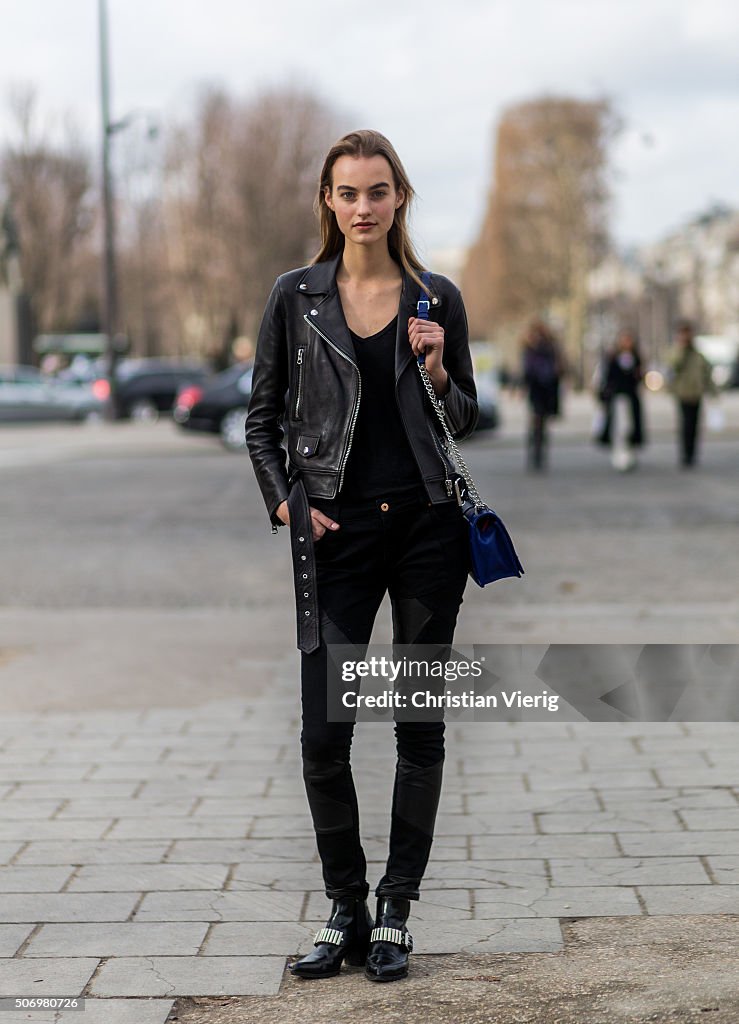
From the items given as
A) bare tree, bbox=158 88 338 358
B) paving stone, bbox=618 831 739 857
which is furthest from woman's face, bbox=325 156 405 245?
bare tree, bbox=158 88 338 358

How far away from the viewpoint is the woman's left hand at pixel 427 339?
3.46 m

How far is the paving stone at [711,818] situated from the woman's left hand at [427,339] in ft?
6.17

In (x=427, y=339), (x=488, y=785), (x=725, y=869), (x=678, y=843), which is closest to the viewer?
(x=427, y=339)

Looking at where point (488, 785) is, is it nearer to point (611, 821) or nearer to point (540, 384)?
point (611, 821)

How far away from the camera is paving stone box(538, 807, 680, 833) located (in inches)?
185

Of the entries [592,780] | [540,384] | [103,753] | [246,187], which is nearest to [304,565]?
[592,780]

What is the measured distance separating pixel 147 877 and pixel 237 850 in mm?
318

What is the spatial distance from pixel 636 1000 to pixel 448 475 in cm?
115

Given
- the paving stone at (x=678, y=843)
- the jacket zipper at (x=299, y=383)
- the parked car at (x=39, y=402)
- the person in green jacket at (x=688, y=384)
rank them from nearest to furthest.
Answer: the jacket zipper at (x=299, y=383)
the paving stone at (x=678, y=843)
the person in green jacket at (x=688, y=384)
the parked car at (x=39, y=402)

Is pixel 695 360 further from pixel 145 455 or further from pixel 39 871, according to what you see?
pixel 39 871

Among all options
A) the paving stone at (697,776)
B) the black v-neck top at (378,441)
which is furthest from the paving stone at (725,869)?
the black v-neck top at (378,441)

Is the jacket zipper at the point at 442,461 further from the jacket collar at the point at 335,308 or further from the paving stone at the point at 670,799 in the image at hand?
the paving stone at the point at 670,799

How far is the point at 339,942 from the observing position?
141 inches

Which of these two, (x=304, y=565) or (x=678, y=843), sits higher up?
(x=304, y=565)
